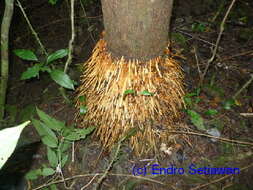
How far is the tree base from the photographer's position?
1.03 m

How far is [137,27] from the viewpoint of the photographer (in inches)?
35.5

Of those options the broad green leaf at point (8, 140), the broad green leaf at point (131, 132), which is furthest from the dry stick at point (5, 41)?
the broad green leaf at point (8, 140)

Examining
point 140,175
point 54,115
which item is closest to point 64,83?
point 54,115

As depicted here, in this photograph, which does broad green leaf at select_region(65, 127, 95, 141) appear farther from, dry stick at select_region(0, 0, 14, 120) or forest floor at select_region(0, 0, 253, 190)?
dry stick at select_region(0, 0, 14, 120)

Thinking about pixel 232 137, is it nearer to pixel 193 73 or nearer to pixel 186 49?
pixel 193 73

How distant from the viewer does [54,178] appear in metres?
1.26

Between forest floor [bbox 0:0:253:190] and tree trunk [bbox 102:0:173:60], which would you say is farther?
forest floor [bbox 0:0:253:190]

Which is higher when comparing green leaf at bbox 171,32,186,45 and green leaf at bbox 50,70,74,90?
green leaf at bbox 50,70,74,90

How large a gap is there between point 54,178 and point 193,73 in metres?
1.06

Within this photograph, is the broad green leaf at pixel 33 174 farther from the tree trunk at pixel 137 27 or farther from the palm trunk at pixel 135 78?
the tree trunk at pixel 137 27

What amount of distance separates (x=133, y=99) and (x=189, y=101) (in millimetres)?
A: 402

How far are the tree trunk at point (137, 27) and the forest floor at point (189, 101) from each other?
0.45m

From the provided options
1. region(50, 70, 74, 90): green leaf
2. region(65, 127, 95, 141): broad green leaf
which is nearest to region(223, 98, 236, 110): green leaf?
region(65, 127, 95, 141): broad green leaf

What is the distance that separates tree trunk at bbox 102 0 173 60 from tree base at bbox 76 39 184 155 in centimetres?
5
